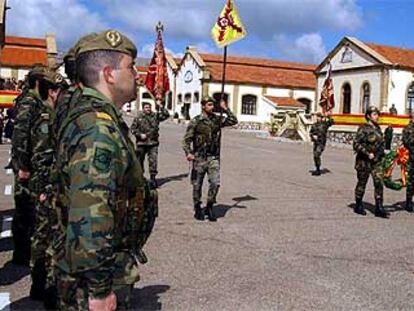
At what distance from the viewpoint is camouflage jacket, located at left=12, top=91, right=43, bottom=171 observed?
18.4 feet

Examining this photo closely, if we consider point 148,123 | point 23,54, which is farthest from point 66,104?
point 23,54

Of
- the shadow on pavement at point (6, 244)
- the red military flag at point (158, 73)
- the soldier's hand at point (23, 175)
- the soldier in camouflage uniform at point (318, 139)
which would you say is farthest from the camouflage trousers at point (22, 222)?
the soldier in camouflage uniform at point (318, 139)

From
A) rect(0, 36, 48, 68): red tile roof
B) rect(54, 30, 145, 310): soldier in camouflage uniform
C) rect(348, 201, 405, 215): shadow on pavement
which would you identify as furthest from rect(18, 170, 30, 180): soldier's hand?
rect(0, 36, 48, 68): red tile roof

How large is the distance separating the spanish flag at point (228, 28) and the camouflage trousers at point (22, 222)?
19.0 ft

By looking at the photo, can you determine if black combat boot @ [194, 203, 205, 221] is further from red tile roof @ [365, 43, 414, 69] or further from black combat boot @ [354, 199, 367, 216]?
red tile roof @ [365, 43, 414, 69]

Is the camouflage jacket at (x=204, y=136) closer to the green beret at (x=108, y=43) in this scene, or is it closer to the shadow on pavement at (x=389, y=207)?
the shadow on pavement at (x=389, y=207)

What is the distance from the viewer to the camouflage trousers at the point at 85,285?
8.14 ft

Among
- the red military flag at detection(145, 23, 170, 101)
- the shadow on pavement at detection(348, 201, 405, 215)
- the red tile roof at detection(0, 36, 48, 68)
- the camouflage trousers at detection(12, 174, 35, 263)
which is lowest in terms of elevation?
the shadow on pavement at detection(348, 201, 405, 215)

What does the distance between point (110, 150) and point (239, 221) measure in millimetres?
7194

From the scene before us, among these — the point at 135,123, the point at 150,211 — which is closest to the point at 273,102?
the point at 135,123

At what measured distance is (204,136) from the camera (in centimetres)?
921

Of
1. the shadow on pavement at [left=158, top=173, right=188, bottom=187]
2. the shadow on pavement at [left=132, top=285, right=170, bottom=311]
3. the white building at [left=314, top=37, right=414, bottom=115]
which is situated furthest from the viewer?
the white building at [left=314, top=37, right=414, bottom=115]

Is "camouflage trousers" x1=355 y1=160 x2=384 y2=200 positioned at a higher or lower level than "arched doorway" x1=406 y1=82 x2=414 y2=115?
lower

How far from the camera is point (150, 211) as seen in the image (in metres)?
2.80
